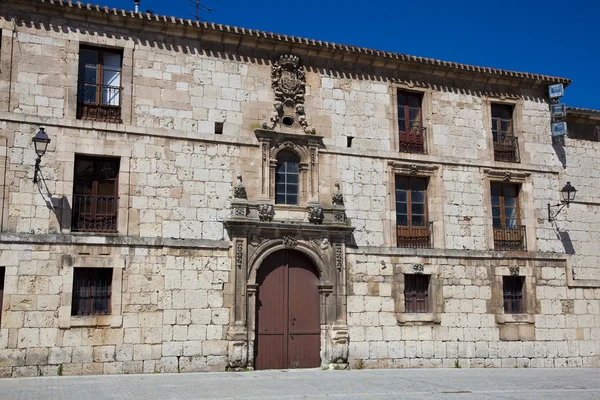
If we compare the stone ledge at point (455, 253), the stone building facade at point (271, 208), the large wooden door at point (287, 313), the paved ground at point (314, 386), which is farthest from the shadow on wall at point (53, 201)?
the stone ledge at point (455, 253)

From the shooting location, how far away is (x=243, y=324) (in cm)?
1395

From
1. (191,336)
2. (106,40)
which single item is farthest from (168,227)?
(106,40)

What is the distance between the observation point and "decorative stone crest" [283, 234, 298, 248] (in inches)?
575

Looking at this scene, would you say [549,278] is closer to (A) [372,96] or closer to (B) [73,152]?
(A) [372,96]

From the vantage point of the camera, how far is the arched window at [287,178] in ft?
49.5

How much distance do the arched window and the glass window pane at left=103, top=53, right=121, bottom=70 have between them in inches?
153

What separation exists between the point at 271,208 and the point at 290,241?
0.81 m

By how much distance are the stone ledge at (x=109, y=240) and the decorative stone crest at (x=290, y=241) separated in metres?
1.21

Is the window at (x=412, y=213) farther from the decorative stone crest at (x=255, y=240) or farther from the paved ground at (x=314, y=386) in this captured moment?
the decorative stone crest at (x=255, y=240)

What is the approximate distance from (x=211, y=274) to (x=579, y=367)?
9.31 metres

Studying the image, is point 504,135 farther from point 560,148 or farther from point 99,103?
point 99,103

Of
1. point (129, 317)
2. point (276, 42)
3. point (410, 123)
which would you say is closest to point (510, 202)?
point (410, 123)

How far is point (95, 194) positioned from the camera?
13.6 metres

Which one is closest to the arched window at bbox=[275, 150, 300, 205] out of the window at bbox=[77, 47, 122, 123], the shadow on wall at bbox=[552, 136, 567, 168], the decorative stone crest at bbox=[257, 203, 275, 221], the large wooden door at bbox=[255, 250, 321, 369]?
the decorative stone crest at bbox=[257, 203, 275, 221]
